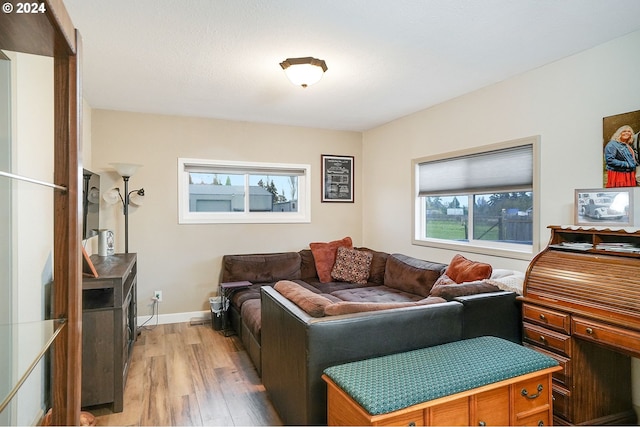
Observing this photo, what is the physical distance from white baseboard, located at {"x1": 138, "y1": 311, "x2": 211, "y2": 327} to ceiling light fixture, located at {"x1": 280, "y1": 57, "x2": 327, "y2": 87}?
10.5 ft

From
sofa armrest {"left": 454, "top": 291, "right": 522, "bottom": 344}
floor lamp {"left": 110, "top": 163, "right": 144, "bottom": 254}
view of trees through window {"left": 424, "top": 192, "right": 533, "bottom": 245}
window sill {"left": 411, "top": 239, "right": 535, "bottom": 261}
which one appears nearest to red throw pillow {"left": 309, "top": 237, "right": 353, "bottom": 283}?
window sill {"left": 411, "top": 239, "right": 535, "bottom": 261}

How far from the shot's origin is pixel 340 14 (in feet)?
7.11

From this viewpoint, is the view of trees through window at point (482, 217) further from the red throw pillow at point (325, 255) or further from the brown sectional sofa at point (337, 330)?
the red throw pillow at point (325, 255)

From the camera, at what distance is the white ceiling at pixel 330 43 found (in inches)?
83.0

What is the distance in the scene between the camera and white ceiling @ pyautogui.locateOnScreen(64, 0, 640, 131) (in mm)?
2107

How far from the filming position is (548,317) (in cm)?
235

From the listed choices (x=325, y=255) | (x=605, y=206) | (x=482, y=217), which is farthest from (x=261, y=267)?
(x=605, y=206)

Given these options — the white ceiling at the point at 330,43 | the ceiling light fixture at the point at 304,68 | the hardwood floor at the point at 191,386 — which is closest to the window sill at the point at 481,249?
the white ceiling at the point at 330,43

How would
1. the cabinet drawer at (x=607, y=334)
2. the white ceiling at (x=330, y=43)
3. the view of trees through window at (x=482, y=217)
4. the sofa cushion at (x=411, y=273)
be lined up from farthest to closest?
the sofa cushion at (x=411, y=273) → the view of trees through window at (x=482, y=217) → the white ceiling at (x=330, y=43) → the cabinet drawer at (x=607, y=334)

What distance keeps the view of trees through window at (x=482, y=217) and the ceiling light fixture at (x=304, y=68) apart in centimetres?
208

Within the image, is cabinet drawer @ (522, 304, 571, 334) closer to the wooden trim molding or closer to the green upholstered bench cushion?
the green upholstered bench cushion

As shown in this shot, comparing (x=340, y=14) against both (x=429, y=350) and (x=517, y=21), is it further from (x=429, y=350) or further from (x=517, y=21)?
(x=429, y=350)

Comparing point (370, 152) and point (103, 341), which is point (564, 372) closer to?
point (103, 341)

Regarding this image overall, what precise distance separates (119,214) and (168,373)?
2.08 metres
